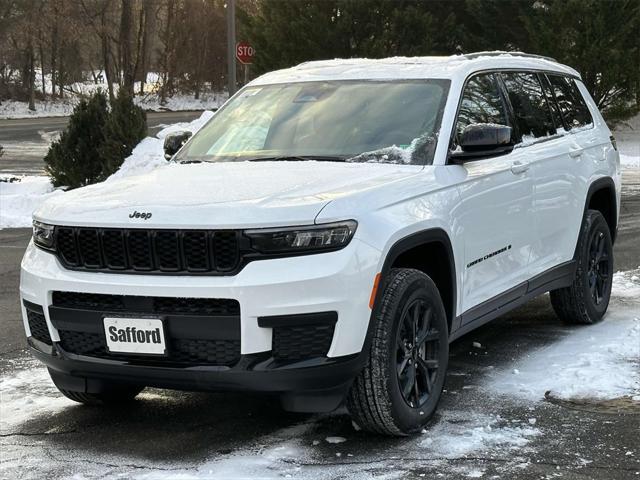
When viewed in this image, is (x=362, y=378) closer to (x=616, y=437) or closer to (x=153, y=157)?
(x=616, y=437)

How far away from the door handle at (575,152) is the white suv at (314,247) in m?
0.37

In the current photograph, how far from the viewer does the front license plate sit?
13.3ft

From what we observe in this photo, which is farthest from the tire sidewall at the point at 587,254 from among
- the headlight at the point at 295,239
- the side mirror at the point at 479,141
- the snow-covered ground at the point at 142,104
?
the snow-covered ground at the point at 142,104

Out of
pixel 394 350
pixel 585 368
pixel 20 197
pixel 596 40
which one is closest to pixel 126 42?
pixel 596 40

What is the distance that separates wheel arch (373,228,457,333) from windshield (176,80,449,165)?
456 mm

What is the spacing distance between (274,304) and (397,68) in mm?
2247

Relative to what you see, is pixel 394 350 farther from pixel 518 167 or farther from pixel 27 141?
pixel 27 141

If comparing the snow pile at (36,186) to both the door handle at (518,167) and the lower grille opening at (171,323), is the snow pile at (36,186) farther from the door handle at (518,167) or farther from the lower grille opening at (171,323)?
the lower grille opening at (171,323)

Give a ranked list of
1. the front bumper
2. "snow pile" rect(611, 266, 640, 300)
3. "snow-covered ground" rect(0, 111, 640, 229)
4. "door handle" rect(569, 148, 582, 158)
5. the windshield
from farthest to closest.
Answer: "snow-covered ground" rect(0, 111, 640, 229), "snow pile" rect(611, 266, 640, 300), "door handle" rect(569, 148, 582, 158), the windshield, the front bumper

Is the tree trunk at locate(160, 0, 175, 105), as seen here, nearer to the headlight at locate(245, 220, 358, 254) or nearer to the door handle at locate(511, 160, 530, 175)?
the door handle at locate(511, 160, 530, 175)

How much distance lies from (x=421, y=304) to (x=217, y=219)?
44.0 inches

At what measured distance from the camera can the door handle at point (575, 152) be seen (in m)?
6.36

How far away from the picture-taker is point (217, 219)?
3988mm

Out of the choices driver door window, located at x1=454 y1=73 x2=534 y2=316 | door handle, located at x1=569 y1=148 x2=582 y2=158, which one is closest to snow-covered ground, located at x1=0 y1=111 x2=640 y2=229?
door handle, located at x1=569 y1=148 x2=582 y2=158
